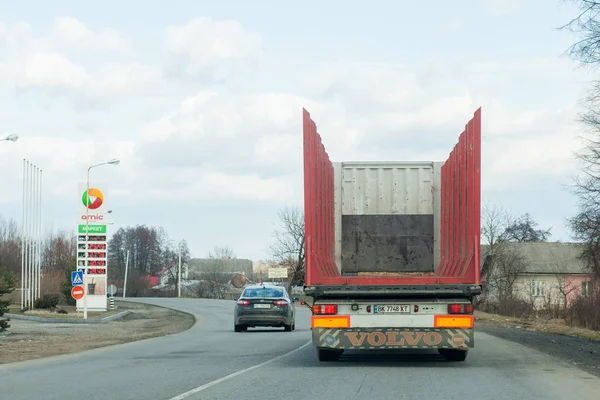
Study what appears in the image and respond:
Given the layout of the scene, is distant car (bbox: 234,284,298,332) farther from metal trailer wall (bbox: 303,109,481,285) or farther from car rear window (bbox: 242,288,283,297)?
metal trailer wall (bbox: 303,109,481,285)

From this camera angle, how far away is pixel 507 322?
36750 millimetres

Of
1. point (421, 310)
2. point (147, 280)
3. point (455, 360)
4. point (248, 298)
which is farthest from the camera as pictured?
point (147, 280)

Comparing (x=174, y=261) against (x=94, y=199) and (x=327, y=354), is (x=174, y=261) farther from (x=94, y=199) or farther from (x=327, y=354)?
(x=327, y=354)

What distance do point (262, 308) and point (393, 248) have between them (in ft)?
40.1

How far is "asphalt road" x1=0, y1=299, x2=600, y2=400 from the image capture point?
10320 millimetres

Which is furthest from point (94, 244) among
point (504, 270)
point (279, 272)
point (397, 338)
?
point (397, 338)

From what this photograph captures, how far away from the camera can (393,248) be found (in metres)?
16.1

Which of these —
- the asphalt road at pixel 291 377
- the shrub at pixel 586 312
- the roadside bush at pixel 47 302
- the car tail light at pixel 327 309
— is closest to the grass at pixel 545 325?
the shrub at pixel 586 312

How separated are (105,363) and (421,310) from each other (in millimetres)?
5997

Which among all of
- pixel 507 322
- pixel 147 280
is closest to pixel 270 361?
pixel 507 322

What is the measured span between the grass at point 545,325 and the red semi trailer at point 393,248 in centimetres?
1076

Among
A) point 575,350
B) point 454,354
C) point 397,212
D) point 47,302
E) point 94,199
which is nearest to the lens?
point 454,354

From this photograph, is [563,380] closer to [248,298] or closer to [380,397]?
[380,397]

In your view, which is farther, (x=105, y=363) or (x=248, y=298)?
(x=248, y=298)
